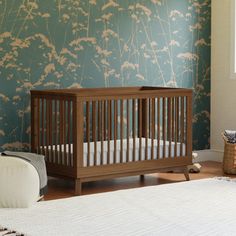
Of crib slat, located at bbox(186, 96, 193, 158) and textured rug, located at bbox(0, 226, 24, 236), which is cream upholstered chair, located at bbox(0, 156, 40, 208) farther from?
crib slat, located at bbox(186, 96, 193, 158)

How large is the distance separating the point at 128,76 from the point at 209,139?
46.3 inches

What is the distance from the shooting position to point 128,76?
235 inches

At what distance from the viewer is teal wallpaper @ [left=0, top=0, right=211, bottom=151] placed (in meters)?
5.25

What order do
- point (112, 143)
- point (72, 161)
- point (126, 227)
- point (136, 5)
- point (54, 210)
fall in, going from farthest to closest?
point (136, 5) → point (112, 143) → point (72, 161) → point (54, 210) → point (126, 227)

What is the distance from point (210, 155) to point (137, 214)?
2859mm

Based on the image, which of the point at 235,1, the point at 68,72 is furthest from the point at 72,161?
the point at 235,1

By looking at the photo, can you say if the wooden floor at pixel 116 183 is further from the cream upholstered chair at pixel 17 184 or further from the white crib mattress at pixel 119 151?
the cream upholstered chair at pixel 17 184

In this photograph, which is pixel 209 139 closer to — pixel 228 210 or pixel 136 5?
pixel 136 5

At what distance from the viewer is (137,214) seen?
385cm

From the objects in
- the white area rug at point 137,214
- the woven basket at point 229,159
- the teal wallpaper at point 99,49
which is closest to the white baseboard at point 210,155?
the teal wallpaper at point 99,49

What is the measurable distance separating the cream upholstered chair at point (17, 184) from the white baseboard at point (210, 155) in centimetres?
269

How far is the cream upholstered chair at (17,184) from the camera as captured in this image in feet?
13.3

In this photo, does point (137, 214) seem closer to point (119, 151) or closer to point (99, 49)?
point (119, 151)

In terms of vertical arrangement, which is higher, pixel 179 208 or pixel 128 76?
pixel 128 76
